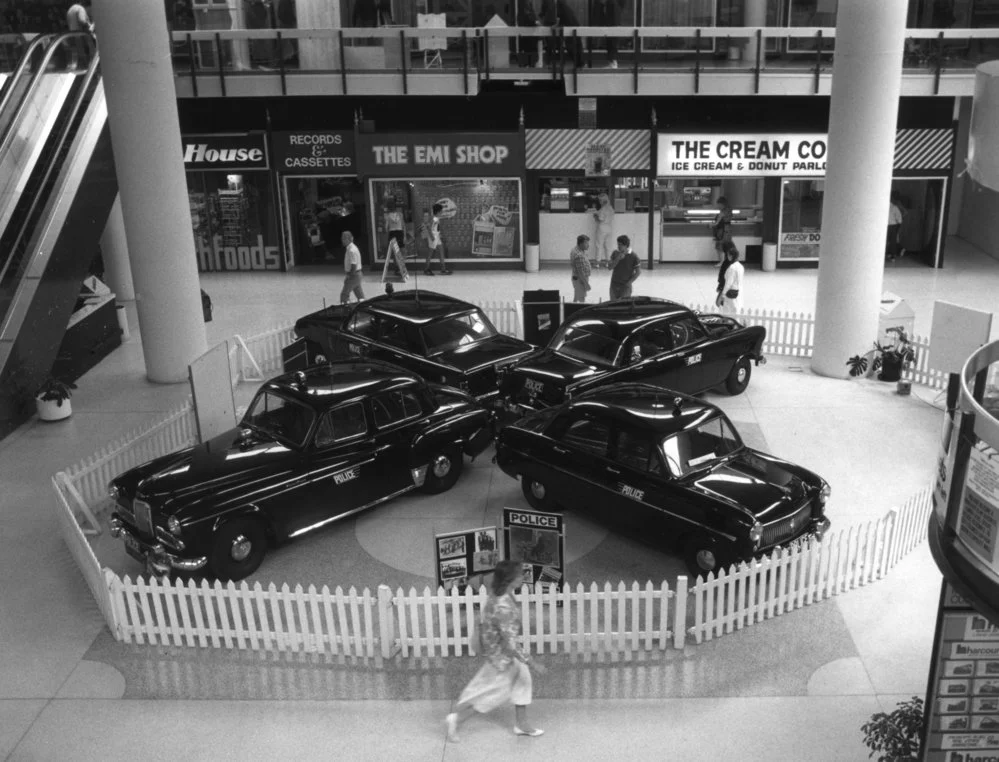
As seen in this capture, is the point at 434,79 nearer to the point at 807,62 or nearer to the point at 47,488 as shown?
the point at 807,62

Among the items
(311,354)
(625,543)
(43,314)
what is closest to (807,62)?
(311,354)

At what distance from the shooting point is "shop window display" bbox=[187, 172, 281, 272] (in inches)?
917

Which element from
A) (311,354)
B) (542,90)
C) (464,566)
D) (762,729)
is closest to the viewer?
(762,729)

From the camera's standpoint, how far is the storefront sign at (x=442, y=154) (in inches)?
868

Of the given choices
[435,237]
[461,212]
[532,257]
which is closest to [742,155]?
[532,257]

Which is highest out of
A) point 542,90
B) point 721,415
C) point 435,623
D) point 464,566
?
point 542,90

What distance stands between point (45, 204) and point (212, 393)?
6610 millimetres

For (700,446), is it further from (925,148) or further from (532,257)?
(925,148)

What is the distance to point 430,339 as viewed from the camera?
1415cm

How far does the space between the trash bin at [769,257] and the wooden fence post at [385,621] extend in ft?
52.9

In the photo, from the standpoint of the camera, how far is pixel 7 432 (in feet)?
46.4

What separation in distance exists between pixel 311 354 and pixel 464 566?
7.67 meters

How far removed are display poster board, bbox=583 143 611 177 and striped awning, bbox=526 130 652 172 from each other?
0.05 m

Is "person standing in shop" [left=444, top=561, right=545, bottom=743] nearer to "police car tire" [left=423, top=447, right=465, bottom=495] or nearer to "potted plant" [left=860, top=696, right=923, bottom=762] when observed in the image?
"potted plant" [left=860, top=696, right=923, bottom=762]
